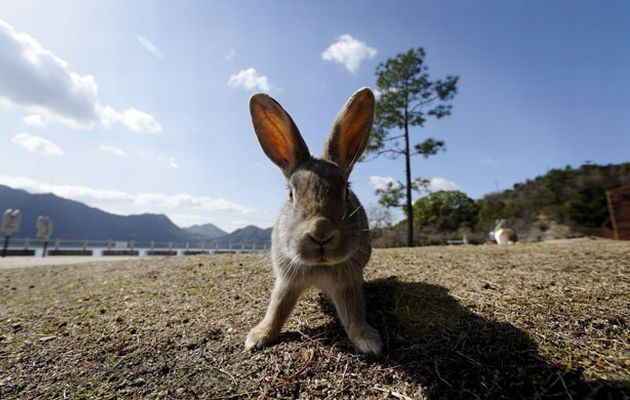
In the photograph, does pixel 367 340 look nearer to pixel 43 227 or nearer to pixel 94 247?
pixel 43 227

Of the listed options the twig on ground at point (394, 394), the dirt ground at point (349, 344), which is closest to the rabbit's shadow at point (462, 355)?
the dirt ground at point (349, 344)

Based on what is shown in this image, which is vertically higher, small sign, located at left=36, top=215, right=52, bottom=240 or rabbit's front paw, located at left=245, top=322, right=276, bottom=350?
small sign, located at left=36, top=215, right=52, bottom=240

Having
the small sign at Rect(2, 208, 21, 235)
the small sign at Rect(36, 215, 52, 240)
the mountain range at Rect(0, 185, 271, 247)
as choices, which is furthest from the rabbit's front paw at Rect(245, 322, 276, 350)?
the mountain range at Rect(0, 185, 271, 247)

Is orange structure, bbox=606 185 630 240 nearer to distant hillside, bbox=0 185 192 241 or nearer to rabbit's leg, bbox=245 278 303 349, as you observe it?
rabbit's leg, bbox=245 278 303 349

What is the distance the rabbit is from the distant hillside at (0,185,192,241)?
142 metres

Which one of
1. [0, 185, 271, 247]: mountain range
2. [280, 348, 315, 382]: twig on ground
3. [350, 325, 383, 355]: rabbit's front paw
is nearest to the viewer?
[280, 348, 315, 382]: twig on ground

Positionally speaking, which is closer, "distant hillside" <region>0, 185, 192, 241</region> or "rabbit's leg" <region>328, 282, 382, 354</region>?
"rabbit's leg" <region>328, 282, 382, 354</region>

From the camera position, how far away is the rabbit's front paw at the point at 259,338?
257 centimetres

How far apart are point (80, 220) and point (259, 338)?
631 feet

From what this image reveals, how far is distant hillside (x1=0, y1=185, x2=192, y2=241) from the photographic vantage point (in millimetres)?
136500

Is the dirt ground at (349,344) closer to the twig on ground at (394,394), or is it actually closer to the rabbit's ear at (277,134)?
the twig on ground at (394,394)

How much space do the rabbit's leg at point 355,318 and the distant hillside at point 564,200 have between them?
28.8 metres

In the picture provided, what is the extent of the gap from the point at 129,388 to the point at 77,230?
179006 millimetres

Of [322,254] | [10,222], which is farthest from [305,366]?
[10,222]
